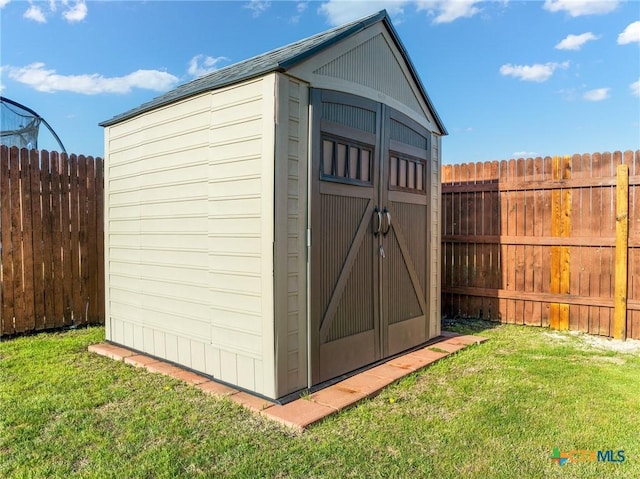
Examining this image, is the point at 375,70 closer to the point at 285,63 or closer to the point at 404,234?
the point at 285,63

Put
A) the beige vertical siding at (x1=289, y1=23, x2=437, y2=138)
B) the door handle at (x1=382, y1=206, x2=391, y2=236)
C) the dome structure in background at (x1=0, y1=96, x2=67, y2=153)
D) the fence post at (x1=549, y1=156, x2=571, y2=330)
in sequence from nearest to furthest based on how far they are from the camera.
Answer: the beige vertical siding at (x1=289, y1=23, x2=437, y2=138) → the door handle at (x1=382, y1=206, x2=391, y2=236) → the fence post at (x1=549, y1=156, x2=571, y2=330) → the dome structure in background at (x1=0, y1=96, x2=67, y2=153)

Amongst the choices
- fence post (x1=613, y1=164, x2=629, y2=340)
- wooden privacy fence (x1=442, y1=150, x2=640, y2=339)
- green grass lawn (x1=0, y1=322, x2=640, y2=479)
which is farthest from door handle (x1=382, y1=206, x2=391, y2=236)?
fence post (x1=613, y1=164, x2=629, y2=340)

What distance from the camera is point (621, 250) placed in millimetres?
4566

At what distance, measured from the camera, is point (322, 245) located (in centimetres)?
299

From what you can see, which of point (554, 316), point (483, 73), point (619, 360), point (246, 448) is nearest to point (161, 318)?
point (246, 448)

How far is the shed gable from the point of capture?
3.17 m

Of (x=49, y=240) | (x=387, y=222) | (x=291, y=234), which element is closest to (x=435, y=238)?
(x=387, y=222)

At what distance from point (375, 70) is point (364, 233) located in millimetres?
1457

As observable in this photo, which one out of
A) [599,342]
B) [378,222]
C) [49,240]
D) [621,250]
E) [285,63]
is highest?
[285,63]

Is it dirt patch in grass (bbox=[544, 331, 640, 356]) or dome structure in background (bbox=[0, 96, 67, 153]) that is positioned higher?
dome structure in background (bbox=[0, 96, 67, 153])

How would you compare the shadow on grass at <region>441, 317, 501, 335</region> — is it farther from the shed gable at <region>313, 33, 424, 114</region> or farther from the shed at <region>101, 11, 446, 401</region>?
the shed gable at <region>313, 33, 424, 114</region>

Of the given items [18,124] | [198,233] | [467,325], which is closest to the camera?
[198,233]

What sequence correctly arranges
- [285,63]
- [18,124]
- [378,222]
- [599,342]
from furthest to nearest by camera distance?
[18,124] < [599,342] < [378,222] < [285,63]

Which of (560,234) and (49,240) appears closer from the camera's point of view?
(49,240)
